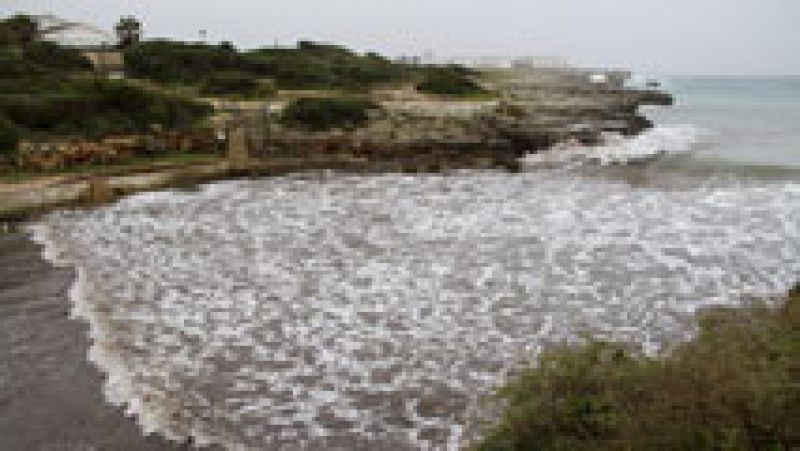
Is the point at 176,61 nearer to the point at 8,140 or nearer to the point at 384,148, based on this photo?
the point at 384,148

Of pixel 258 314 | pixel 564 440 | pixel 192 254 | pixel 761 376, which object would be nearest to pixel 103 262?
pixel 192 254

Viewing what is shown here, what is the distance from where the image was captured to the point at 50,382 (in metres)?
10.5

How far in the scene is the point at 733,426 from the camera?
6027mm

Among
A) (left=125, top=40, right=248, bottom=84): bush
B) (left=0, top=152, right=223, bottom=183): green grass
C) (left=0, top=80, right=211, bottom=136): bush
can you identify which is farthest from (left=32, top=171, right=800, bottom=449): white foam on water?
(left=125, top=40, right=248, bottom=84): bush

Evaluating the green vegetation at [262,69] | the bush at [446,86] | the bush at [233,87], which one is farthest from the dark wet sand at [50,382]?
the bush at [446,86]

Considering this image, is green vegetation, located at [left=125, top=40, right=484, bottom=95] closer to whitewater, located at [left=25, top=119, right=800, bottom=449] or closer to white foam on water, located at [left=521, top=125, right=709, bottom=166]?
white foam on water, located at [left=521, top=125, right=709, bottom=166]

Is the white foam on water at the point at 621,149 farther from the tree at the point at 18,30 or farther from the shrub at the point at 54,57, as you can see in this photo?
the tree at the point at 18,30

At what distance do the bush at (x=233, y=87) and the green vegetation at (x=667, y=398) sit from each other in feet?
106

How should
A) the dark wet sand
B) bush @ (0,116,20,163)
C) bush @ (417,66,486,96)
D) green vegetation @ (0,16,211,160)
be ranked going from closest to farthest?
the dark wet sand → bush @ (0,116,20,163) → green vegetation @ (0,16,211,160) → bush @ (417,66,486,96)

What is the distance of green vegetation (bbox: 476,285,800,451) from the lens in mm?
6059

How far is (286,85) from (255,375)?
110ft

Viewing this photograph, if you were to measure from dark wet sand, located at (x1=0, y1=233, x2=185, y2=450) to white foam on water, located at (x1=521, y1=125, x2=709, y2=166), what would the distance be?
23.4 metres

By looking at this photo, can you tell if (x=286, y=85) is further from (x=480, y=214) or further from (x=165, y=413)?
(x=165, y=413)

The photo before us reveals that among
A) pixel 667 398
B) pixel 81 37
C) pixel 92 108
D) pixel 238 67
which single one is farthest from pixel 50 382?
pixel 81 37
